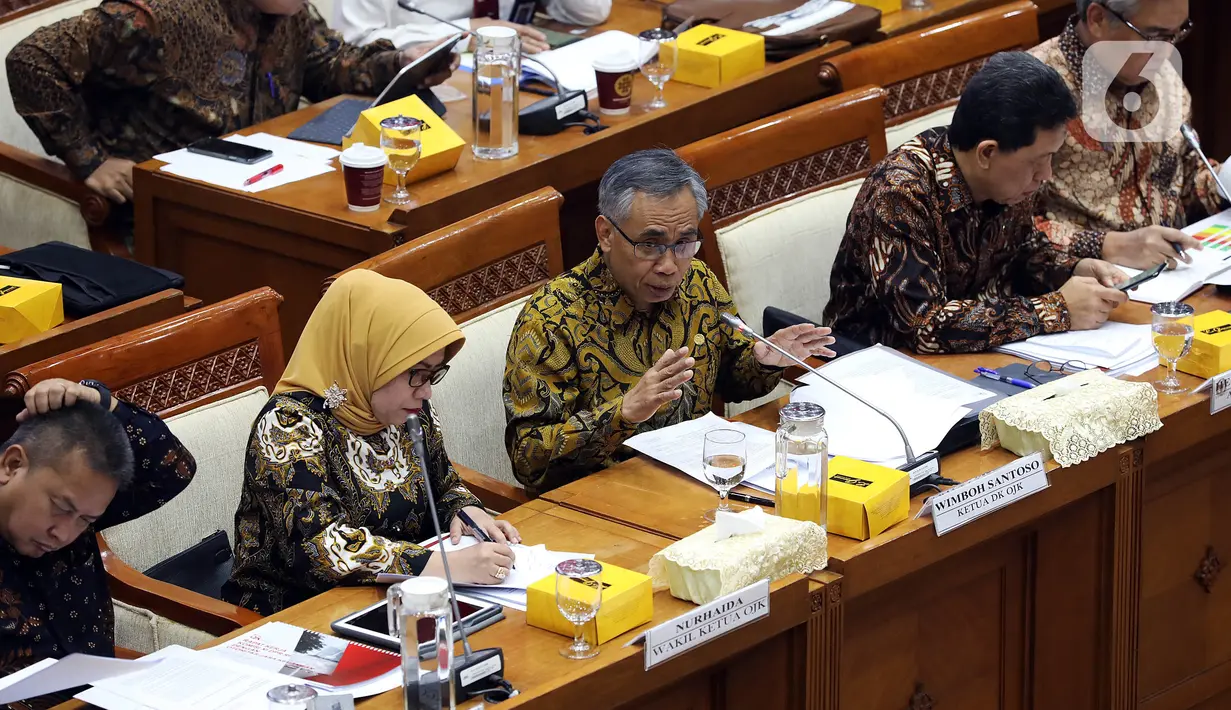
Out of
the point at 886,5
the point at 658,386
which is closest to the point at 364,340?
the point at 658,386

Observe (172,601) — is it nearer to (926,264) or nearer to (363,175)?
(363,175)

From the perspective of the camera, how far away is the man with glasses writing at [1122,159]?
11.6 feet

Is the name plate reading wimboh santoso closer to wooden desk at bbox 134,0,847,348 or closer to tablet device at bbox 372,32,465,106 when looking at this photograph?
wooden desk at bbox 134,0,847,348

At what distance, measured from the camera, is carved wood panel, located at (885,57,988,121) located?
4.11 meters

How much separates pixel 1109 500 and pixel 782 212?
106cm

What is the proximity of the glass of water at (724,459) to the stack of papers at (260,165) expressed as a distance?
144 centimetres

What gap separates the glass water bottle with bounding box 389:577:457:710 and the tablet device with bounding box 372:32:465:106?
2095 mm

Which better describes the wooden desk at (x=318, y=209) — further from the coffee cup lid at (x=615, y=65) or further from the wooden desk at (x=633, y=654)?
the wooden desk at (x=633, y=654)

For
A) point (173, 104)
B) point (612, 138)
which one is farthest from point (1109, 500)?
point (173, 104)

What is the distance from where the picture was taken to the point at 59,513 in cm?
215

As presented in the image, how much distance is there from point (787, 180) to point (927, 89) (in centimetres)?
76

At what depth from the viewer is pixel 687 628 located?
215cm

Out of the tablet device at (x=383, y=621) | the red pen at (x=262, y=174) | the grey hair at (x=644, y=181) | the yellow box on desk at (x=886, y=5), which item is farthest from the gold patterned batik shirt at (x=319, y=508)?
the yellow box on desk at (x=886, y=5)

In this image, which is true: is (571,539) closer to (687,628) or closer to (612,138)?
(687,628)
